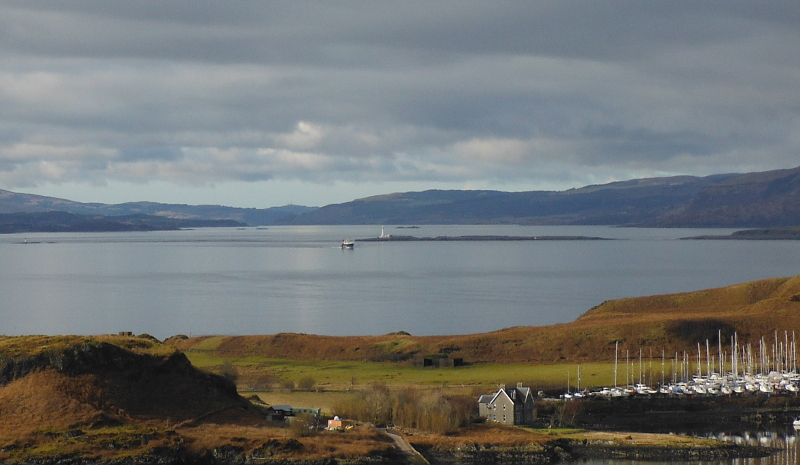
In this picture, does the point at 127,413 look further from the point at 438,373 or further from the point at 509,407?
the point at 438,373

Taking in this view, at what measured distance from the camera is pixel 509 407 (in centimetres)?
6450

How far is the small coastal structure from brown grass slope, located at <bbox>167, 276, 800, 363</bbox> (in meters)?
29.2

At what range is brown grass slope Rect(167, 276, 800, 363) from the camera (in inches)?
3836

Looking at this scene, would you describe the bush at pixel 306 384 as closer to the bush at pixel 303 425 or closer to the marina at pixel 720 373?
the bush at pixel 303 425

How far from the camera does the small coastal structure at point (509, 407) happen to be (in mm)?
64375

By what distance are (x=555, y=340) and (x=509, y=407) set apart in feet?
119

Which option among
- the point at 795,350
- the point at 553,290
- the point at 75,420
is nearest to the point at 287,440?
the point at 75,420

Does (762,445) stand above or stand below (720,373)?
below

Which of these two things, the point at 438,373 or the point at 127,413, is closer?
the point at 127,413

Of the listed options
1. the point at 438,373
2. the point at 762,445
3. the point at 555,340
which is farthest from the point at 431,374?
the point at 762,445

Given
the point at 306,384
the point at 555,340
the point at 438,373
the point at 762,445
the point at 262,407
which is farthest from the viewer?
the point at 555,340

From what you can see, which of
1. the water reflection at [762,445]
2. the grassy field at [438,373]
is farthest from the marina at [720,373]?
the water reflection at [762,445]

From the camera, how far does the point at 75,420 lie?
53812mm

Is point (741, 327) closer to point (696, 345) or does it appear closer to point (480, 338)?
point (696, 345)
